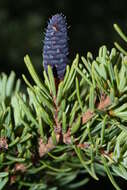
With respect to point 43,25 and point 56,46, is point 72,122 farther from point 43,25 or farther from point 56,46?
point 43,25

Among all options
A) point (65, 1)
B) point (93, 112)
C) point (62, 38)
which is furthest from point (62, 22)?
A: point (65, 1)

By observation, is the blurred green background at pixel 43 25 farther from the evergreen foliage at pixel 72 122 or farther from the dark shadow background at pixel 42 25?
the evergreen foliage at pixel 72 122

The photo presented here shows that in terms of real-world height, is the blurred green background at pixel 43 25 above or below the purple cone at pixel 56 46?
above

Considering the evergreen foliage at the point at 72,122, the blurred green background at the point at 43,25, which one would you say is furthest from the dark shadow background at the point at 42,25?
the evergreen foliage at the point at 72,122

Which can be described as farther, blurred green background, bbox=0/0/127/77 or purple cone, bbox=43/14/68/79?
blurred green background, bbox=0/0/127/77

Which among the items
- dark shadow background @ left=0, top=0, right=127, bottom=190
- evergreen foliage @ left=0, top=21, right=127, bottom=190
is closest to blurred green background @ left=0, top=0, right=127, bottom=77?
dark shadow background @ left=0, top=0, right=127, bottom=190

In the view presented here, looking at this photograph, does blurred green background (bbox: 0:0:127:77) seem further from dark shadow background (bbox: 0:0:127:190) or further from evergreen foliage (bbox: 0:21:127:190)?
evergreen foliage (bbox: 0:21:127:190)

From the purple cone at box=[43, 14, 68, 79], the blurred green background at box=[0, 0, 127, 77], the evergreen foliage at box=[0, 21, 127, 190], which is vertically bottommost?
the evergreen foliage at box=[0, 21, 127, 190]
